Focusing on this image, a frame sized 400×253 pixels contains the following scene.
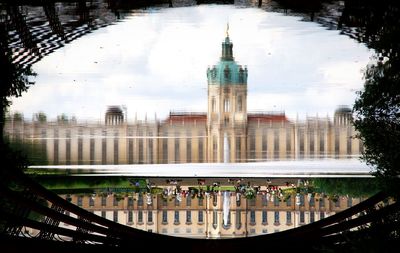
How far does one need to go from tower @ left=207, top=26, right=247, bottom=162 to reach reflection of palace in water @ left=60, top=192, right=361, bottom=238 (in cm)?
236

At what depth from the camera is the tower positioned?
22516 mm

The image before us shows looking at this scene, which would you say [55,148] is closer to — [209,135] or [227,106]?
[209,135]

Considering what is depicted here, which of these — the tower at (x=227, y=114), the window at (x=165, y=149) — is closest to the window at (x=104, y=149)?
the window at (x=165, y=149)

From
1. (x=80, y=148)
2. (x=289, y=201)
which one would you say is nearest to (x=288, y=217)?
(x=289, y=201)

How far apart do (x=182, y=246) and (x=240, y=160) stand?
15.7 m

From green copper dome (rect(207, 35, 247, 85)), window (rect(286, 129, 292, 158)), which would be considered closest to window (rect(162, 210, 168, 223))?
green copper dome (rect(207, 35, 247, 85))

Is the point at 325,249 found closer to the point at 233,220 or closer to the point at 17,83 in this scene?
the point at 17,83

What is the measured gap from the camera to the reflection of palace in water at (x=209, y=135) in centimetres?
1775

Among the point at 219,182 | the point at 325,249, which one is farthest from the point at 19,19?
the point at 219,182

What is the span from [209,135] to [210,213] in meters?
8.65

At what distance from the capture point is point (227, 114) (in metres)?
32.8

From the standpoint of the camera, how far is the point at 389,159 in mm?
7266

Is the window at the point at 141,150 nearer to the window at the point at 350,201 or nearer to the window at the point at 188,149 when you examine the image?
the window at the point at 188,149

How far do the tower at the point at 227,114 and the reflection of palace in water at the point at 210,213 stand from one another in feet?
7.73
